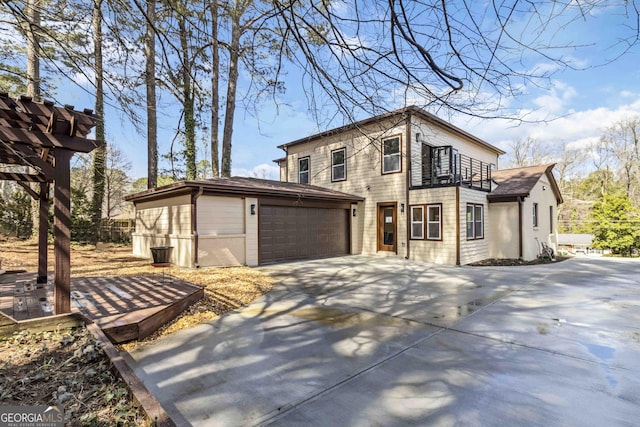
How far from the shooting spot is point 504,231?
12172 millimetres

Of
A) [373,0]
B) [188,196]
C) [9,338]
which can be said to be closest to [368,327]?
[373,0]

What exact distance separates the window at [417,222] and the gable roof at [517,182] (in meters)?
3.13

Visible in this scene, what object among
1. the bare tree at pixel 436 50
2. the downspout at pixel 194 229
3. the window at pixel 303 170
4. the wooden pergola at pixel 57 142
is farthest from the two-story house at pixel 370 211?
the bare tree at pixel 436 50

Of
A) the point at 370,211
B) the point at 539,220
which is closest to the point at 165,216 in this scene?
the point at 370,211

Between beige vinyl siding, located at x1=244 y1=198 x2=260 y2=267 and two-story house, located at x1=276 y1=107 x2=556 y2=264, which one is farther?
two-story house, located at x1=276 y1=107 x2=556 y2=264

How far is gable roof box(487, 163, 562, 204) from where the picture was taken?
38.8ft

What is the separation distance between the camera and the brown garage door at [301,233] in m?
10.5

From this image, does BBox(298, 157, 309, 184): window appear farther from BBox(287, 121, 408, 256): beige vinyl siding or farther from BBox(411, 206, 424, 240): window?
BBox(411, 206, 424, 240): window

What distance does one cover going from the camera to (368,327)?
13.8ft

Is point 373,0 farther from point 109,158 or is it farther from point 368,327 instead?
point 109,158

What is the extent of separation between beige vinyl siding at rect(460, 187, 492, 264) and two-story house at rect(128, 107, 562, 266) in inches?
1.4

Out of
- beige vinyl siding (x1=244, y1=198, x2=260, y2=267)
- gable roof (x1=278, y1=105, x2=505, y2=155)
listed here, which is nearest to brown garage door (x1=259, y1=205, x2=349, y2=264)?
beige vinyl siding (x1=244, y1=198, x2=260, y2=267)

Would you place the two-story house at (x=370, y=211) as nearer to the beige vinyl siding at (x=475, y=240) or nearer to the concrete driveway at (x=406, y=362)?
the beige vinyl siding at (x=475, y=240)

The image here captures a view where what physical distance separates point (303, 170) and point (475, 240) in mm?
8406
